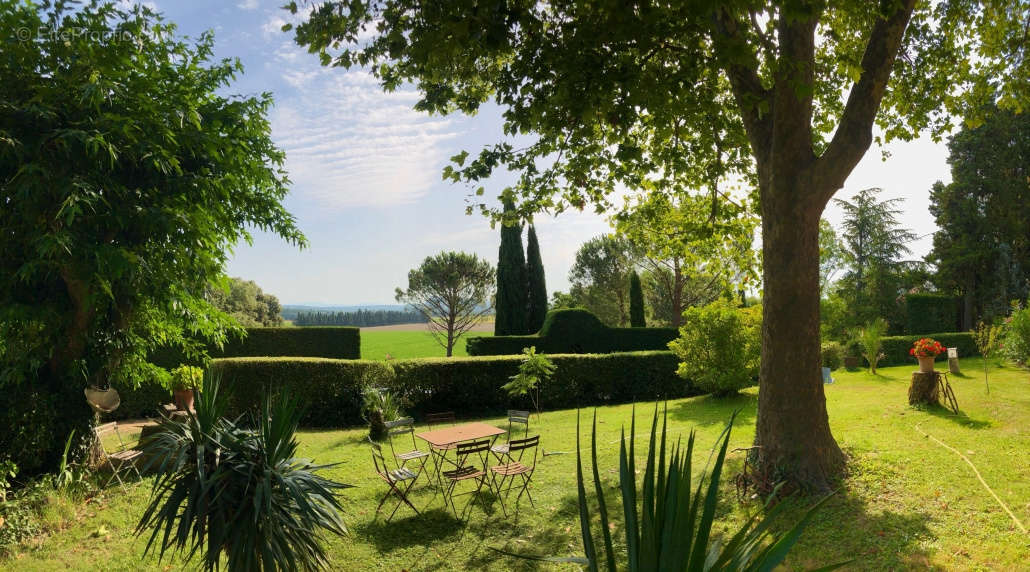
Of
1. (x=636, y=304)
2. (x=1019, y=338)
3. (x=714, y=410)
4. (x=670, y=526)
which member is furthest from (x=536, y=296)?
(x=670, y=526)

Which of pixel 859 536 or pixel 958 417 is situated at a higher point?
pixel 958 417

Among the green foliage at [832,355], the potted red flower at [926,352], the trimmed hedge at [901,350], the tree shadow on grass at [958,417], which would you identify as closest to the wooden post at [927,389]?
the tree shadow on grass at [958,417]

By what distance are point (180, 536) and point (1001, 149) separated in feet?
115

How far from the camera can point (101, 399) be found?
7.54 meters

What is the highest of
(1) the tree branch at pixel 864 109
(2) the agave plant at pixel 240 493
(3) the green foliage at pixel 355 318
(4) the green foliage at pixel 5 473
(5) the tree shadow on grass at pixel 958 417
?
(1) the tree branch at pixel 864 109

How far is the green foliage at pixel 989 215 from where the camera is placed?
2525 cm

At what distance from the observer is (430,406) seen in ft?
46.6

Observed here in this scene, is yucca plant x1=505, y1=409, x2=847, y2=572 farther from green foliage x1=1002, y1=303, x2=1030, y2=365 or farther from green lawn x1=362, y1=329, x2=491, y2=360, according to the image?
green lawn x1=362, y1=329, x2=491, y2=360

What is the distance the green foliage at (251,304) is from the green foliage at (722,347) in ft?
112

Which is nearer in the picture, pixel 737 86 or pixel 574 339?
pixel 737 86

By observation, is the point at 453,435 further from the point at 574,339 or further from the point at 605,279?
the point at 605,279

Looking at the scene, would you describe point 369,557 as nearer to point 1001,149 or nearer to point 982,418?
point 982,418

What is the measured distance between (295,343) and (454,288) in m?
16.6

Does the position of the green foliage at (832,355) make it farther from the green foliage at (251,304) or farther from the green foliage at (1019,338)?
the green foliage at (251,304)
